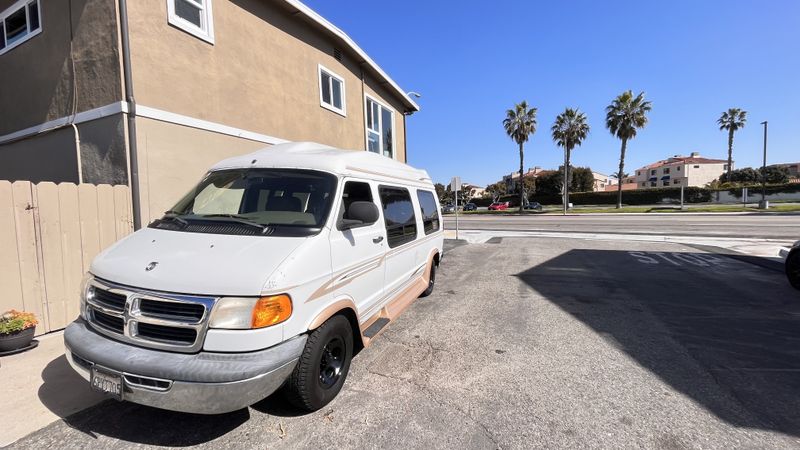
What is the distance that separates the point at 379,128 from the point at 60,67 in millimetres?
10030

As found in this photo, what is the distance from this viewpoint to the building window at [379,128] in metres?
14.4

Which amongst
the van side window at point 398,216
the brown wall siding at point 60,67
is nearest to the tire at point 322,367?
the van side window at point 398,216

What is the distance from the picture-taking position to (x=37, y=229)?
4613 mm

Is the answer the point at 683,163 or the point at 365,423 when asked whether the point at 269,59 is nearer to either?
the point at 365,423

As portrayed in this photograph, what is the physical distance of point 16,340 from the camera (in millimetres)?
4023

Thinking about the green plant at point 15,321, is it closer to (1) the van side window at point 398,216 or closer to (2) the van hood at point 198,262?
(2) the van hood at point 198,262

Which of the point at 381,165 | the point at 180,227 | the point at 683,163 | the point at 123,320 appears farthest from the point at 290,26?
the point at 683,163

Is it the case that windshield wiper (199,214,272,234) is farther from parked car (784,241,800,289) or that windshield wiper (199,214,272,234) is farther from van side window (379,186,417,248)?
parked car (784,241,800,289)

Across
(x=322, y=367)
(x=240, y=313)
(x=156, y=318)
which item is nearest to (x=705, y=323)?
(x=322, y=367)

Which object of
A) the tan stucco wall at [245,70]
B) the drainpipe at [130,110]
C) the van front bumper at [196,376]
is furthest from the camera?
the tan stucco wall at [245,70]

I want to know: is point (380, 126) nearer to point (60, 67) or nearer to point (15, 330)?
point (60, 67)

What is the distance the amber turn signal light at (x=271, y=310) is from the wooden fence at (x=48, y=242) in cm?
407

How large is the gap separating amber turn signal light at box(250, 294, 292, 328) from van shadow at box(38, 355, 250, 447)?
3.33 ft

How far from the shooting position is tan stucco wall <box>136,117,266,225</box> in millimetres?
6074
